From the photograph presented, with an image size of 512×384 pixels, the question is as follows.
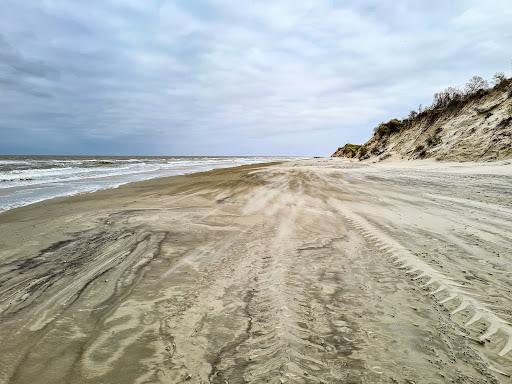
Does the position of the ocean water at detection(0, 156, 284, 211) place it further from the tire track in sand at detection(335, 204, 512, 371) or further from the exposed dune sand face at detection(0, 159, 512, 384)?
the tire track in sand at detection(335, 204, 512, 371)

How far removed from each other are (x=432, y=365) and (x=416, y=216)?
518cm

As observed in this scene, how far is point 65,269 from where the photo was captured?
4320 mm

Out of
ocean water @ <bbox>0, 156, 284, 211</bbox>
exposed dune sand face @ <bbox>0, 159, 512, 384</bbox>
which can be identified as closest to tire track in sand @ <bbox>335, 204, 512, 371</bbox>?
exposed dune sand face @ <bbox>0, 159, 512, 384</bbox>

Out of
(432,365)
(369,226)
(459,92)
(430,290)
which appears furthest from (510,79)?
(432,365)

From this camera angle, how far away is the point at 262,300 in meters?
3.21

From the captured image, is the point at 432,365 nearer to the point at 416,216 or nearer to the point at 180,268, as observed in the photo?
the point at 180,268

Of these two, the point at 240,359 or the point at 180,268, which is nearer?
the point at 240,359

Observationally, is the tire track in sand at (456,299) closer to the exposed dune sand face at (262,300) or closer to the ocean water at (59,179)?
the exposed dune sand face at (262,300)

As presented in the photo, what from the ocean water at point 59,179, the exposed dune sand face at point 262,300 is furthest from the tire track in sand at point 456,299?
the ocean water at point 59,179

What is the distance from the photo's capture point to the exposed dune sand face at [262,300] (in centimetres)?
223

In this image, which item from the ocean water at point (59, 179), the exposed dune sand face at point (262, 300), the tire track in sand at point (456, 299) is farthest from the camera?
the ocean water at point (59, 179)

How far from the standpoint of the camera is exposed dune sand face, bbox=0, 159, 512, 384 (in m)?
2.23

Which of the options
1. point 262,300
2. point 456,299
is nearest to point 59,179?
point 262,300

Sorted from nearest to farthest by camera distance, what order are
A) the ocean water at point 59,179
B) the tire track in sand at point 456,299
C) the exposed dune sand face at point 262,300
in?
the exposed dune sand face at point 262,300, the tire track in sand at point 456,299, the ocean water at point 59,179
